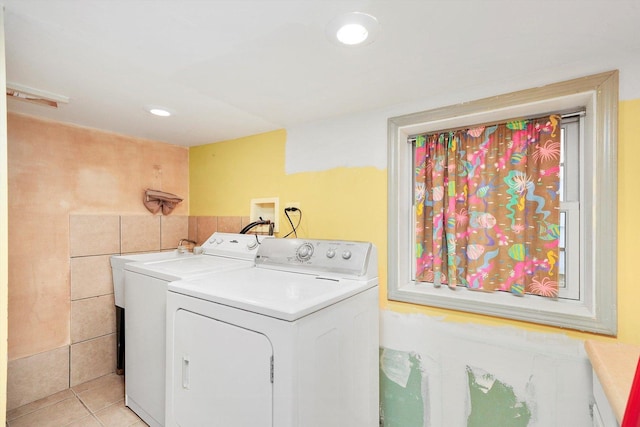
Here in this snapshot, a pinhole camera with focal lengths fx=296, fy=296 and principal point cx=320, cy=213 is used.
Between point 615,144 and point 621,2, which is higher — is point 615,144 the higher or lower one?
the lower one

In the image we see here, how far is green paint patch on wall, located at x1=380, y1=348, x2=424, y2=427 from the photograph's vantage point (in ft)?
5.68

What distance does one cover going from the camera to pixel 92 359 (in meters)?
2.33

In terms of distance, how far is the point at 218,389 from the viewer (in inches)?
49.3

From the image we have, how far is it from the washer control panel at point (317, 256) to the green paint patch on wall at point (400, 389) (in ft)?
2.19

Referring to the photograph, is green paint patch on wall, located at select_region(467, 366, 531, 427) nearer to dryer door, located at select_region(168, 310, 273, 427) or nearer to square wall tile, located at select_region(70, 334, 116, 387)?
dryer door, located at select_region(168, 310, 273, 427)

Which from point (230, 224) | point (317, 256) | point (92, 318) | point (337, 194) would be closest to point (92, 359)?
point (92, 318)

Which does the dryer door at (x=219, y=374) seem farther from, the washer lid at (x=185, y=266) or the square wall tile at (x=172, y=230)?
the square wall tile at (x=172, y=230)

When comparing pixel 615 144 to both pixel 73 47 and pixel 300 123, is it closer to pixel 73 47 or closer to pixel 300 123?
pixel 300 123

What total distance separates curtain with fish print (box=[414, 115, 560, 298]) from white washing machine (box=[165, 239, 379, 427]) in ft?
1.57

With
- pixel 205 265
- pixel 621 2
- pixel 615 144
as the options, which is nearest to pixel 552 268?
pixel 615 144

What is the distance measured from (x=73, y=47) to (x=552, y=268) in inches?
94.8

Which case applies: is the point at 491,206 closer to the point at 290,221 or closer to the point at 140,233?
the point at 290,221

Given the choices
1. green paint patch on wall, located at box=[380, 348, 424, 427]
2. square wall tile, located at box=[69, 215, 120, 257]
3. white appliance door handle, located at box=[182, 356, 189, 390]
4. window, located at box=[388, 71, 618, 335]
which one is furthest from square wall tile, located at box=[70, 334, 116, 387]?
window, located at box=[388, 71, 618, 335]

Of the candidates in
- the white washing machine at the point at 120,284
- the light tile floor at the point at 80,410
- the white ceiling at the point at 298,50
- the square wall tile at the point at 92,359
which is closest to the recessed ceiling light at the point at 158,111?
the white ceiling at the point at 298,50
